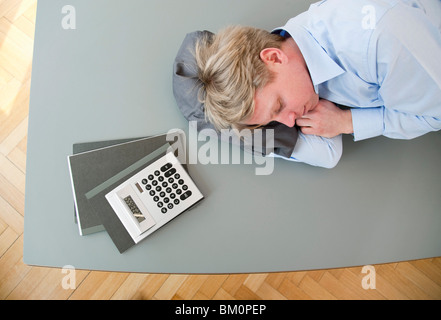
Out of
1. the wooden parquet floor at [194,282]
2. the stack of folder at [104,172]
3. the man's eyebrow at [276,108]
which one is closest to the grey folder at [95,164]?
the stack of folder at [104,172]

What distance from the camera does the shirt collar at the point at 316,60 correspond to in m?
0.79

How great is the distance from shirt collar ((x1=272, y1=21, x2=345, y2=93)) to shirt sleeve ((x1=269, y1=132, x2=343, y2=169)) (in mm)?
180

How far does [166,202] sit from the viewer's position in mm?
885

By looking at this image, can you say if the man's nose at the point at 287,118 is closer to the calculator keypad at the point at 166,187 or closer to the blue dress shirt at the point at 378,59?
the blue dress shirt at the point at 378,59

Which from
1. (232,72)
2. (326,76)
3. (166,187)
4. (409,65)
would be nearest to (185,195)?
(166,187)

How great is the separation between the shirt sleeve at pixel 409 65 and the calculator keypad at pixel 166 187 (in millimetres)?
523

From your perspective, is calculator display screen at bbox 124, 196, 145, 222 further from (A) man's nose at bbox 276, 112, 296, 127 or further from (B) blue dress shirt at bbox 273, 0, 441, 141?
(B) blue dress shirt at bbox 273, 0, 441, 141

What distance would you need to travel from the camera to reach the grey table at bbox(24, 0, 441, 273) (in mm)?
887

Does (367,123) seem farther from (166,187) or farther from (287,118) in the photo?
(166,187)

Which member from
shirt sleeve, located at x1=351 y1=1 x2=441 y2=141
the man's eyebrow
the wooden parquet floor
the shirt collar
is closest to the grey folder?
the man's eyebrow

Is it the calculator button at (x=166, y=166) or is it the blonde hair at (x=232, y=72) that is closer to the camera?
the blonde hair at (x=232, y=72)

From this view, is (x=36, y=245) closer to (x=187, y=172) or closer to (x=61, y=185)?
(x=61, y=185)

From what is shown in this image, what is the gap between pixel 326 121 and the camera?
2.99 ft

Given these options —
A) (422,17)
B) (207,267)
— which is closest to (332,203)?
(207,267)
